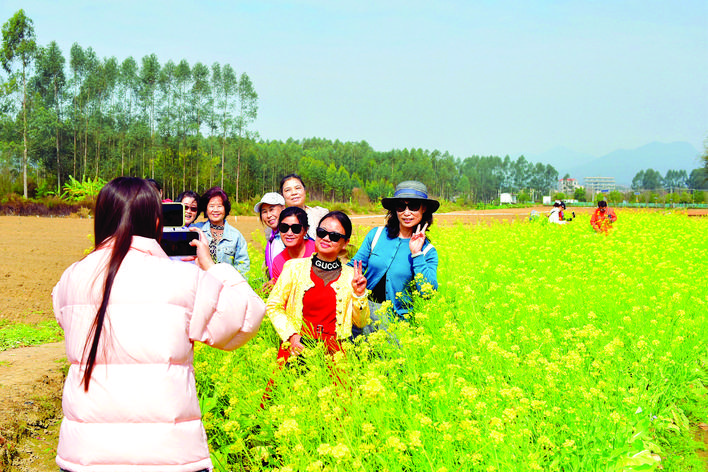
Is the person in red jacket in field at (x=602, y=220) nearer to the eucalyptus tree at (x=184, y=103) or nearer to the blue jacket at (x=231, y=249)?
the blue jacket at (x=231, y=249)

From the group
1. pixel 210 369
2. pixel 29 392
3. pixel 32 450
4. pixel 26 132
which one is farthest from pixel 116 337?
pixel 26 132

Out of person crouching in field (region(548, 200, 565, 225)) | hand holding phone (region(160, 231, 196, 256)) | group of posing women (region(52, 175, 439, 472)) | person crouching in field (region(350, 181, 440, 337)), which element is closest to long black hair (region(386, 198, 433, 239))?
person crouching in field (region(350, 181, 440, 337))

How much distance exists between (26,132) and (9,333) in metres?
32.1

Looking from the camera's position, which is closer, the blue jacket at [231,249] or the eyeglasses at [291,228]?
the eyeglasses at [291,228]

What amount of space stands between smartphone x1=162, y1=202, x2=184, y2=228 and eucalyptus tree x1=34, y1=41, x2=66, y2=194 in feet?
147

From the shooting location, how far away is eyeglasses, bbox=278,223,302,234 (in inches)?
164

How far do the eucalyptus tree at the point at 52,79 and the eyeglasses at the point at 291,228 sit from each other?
4290 cm

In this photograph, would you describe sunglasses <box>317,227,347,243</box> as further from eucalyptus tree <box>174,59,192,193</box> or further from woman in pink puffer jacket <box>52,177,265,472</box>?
eucalyptus tree <box>174,59,192,193</box>

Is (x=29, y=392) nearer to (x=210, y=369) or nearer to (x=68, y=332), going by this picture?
(x=210, y=369)

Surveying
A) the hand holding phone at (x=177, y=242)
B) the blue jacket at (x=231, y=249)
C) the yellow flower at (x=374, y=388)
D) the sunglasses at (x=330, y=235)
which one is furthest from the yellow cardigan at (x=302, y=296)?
the blue jacket at (x=231, y=249)

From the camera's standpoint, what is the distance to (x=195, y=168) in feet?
153

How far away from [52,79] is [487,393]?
4890cm

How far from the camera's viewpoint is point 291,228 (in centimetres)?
420

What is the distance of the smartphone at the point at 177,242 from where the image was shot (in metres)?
1.95
